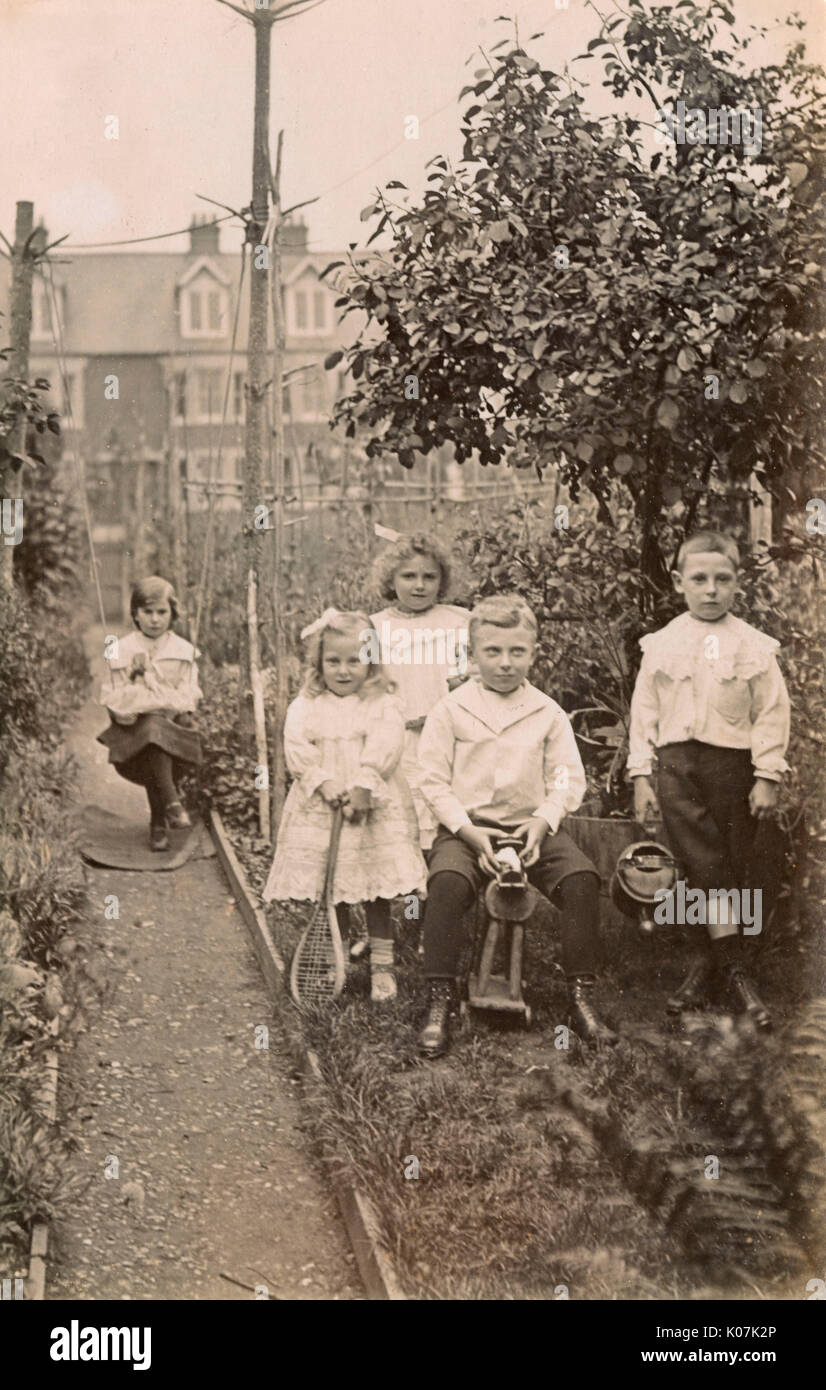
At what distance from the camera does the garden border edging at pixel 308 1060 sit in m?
3.56

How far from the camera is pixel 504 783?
450 centimetres

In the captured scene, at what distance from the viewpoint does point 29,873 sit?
4645 mm

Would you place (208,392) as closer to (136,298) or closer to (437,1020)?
(136,298)

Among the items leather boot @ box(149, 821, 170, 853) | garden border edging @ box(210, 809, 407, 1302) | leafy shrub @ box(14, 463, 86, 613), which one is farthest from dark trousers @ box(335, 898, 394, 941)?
leafy shrub @ box(14, 463, 86, 613)

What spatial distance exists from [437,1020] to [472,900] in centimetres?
40

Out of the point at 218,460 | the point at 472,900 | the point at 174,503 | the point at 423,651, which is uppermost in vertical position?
the point at 218,460

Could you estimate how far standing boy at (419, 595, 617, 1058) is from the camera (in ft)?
14.4

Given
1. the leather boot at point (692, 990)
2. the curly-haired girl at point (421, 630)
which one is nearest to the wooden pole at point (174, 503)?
the curly-haired girl at point (421, 630)

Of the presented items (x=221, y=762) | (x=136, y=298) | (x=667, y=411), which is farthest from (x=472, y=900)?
(x=136, y=298)

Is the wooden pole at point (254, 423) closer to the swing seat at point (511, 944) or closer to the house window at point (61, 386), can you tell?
the house window at point (61, 386)

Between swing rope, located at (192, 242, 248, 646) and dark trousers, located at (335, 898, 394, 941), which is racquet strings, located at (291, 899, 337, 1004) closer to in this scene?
dark trousers, located at (335, 898, 394, 941)

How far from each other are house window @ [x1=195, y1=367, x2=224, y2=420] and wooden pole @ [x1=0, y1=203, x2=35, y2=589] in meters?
0.71
